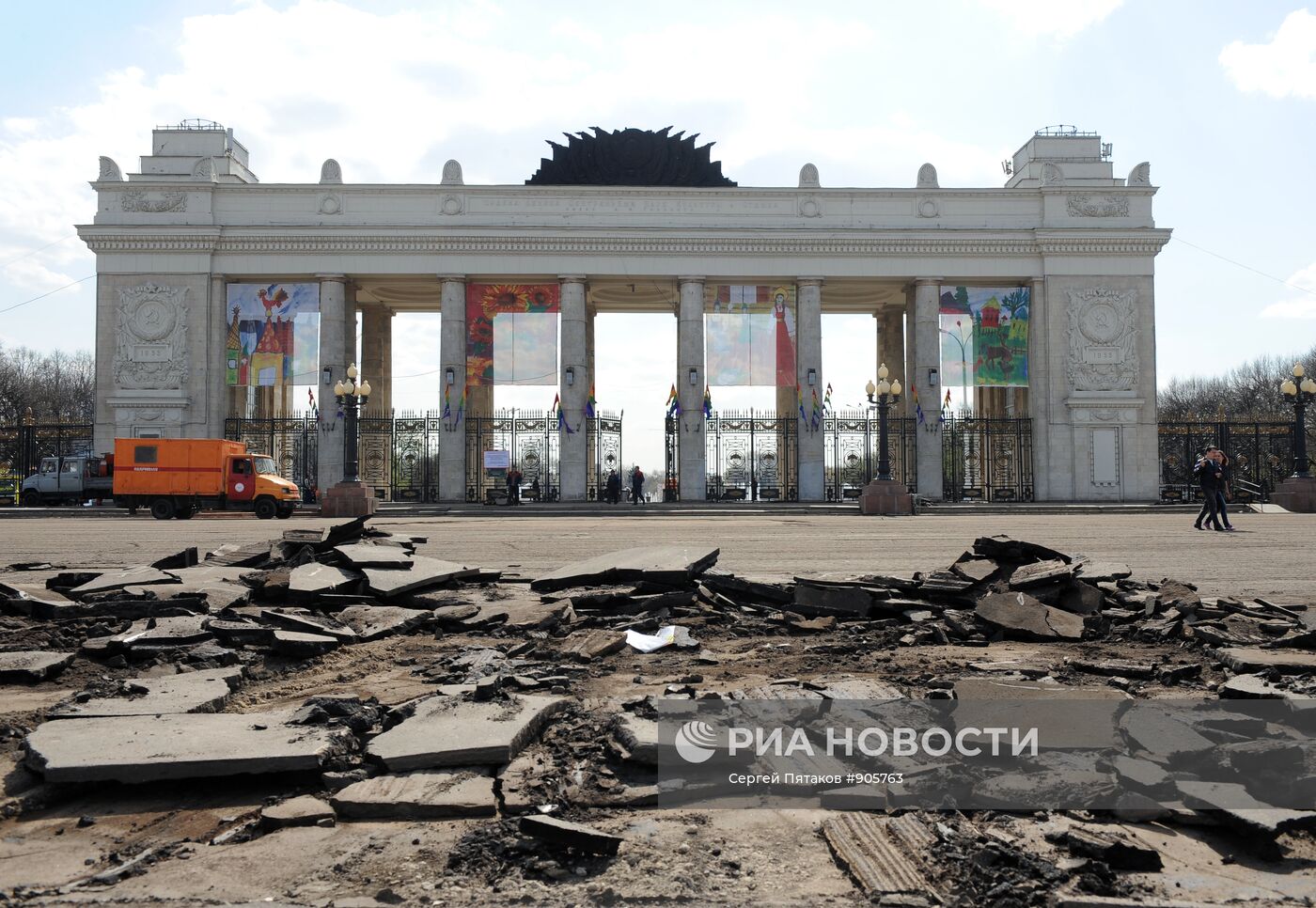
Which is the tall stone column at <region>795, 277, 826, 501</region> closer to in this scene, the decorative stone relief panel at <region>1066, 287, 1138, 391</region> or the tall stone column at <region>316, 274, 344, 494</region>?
the decorative stone relief panel at <region>1066, 287, 1138, 391</region>

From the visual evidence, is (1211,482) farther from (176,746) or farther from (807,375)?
(176,746)

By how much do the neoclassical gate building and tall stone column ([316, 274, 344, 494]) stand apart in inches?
4.1

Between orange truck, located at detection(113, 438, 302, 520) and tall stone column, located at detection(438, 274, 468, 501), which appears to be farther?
tall stone column, located at detection(438, 274, 468, 501)

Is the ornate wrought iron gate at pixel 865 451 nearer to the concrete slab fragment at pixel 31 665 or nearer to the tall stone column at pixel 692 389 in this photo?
the tall stone column at pixel 692 389

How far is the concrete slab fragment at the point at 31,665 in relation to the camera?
590cm

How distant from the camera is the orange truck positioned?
94.3ft

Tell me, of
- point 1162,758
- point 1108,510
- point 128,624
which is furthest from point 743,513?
point 1162,758

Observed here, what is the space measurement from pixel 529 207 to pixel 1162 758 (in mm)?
38131

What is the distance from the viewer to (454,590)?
30.7 ft

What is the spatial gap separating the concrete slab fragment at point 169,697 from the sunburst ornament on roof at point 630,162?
36703 millimetres

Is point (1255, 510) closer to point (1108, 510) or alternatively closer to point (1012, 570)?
point (1108, 510)

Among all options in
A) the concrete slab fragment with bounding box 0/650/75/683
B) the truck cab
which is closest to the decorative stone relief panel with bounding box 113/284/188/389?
the truck cab

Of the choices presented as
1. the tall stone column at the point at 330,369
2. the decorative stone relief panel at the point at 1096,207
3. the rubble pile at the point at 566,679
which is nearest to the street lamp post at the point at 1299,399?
the decorative stone relief panel at the point at 1096,207

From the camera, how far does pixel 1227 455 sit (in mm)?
39656
